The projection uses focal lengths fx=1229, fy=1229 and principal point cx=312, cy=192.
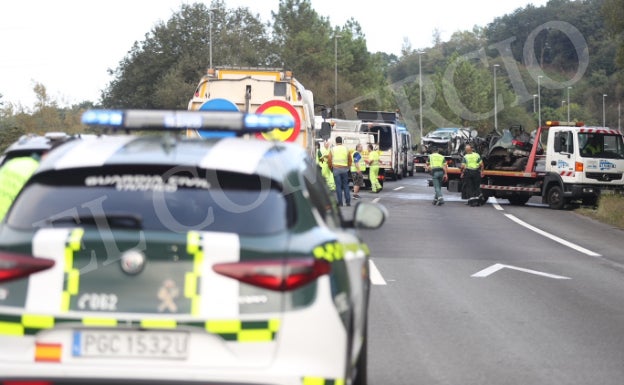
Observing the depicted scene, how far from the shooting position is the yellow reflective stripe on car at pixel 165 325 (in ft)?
17.1

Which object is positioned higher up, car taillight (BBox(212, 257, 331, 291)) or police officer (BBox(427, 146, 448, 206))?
car taillight (BBox(212, 257, 331, 291))

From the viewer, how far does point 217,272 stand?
17.3ft

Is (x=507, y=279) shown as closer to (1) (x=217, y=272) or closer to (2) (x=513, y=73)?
(1) (x=217, y=272)

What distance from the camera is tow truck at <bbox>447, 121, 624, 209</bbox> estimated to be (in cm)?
3188

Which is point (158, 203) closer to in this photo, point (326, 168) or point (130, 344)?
point (130, 344)

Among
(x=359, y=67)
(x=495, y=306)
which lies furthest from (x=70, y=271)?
(x=359, y=67)

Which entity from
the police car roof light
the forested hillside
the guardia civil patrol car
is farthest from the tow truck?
the forested hillside

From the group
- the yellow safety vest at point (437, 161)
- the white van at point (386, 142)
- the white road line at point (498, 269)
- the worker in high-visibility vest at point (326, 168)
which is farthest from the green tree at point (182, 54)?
the white road line at point (498, 269)

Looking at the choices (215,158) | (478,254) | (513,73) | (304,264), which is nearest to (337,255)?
(304,264)

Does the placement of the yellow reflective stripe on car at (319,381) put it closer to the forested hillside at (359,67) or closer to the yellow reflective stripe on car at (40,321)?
the yellow reflective stripe on car at (40,321)

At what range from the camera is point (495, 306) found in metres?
12.4

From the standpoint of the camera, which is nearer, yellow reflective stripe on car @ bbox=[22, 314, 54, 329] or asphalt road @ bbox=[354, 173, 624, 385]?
yellow reflective stripe on car @ bbox=[22, 314, 54, 329]

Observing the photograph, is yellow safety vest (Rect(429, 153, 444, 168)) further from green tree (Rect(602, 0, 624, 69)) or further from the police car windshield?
the police car windshield

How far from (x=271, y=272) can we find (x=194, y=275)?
33 cm
